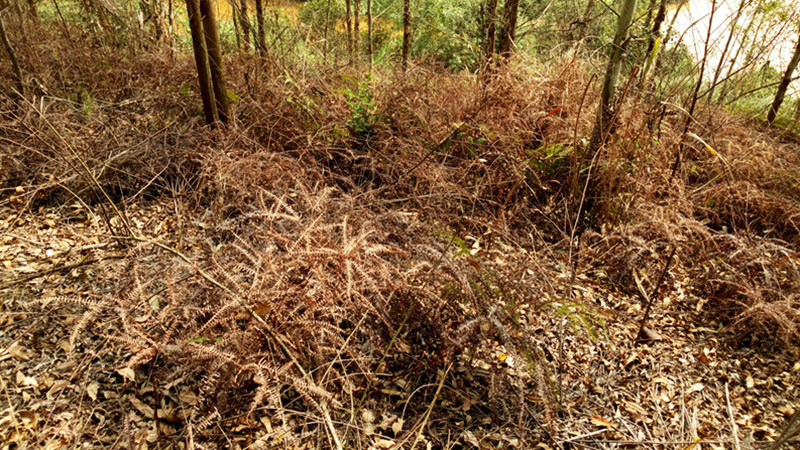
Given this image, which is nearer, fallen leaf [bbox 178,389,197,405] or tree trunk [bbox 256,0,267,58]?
fallen leaf [bbox 178,389,197,405]

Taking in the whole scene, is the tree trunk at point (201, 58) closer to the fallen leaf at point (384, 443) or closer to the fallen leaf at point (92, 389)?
the fallen leaf at point (92, 389)

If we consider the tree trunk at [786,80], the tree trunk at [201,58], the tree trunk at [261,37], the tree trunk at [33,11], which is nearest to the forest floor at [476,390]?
the tree trunk at [201,58]

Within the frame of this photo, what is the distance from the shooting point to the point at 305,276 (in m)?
1.62

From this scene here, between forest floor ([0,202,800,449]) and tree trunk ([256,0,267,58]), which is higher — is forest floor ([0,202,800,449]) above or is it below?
below

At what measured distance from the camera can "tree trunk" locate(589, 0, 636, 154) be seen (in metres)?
2.33

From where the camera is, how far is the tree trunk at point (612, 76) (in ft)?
7.64

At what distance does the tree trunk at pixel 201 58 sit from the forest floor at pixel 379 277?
205 mm

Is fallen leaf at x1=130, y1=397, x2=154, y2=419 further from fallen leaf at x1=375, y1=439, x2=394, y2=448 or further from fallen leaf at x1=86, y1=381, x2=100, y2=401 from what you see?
fallen leaf at x1=375, y1=439, x2=394, y2=448

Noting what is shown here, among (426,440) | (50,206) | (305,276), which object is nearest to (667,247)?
(426,440)

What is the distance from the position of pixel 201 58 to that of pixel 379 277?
1.93m

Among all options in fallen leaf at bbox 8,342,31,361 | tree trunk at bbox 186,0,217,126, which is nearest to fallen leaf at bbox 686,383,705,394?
fallen leaf at bbox 8,342,31,361

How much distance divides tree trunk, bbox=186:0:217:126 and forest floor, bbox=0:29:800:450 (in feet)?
0.67

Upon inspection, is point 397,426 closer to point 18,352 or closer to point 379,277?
point 379,277

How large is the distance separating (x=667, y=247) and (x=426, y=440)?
5.82 feet
